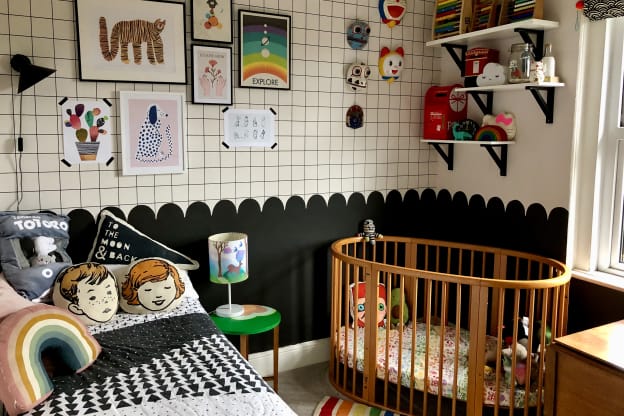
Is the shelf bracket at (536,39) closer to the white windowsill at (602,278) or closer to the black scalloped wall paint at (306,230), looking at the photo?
the black scalloped wall paint at (306,230)

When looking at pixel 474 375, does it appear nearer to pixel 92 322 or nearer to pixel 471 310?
pixel 471 310

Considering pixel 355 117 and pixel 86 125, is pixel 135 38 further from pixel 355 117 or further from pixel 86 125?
pixel 355 117

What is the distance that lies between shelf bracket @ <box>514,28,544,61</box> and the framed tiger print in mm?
1676

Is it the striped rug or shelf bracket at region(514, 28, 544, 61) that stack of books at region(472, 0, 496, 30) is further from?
the striped rug

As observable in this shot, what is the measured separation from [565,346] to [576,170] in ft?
3.39

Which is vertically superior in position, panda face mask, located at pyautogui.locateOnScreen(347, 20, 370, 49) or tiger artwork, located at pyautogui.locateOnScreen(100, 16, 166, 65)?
panda face mask, located at pyautogui.locateOnScreen(347, 20, 370, 49)

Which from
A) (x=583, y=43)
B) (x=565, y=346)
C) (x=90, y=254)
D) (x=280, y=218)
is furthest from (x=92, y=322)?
(x=583, y=43)

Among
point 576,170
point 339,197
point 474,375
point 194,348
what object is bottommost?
point 474,375

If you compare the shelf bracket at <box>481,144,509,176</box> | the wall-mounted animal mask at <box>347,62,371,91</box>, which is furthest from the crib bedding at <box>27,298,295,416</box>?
the shelf bracket at <box>481,144,509,176</box>

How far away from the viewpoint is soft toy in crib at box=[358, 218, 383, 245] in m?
3.25

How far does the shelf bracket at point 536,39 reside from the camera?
2726 millimetres

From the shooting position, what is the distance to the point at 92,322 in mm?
2225

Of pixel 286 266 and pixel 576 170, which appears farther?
pixel 286 266

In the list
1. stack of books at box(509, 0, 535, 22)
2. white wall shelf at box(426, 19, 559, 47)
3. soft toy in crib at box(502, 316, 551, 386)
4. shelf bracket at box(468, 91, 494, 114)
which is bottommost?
soft toy in crib at box(502, 316, 551, 386)
